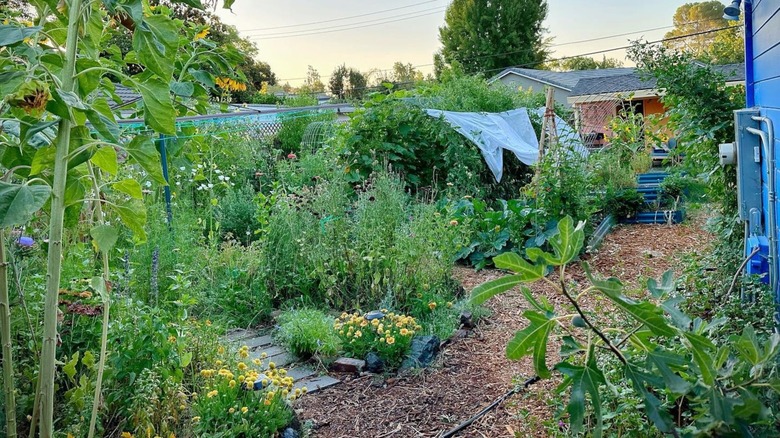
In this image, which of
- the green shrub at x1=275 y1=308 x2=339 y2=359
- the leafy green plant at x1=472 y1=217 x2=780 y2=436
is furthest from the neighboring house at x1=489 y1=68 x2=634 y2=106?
the leafy green plant at x1=472 y1=217 x2=780 y2=436

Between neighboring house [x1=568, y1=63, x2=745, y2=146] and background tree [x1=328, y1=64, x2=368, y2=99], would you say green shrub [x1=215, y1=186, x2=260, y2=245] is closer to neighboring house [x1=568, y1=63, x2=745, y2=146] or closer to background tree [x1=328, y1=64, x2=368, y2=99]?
neighboring house [x1=568, y1=63, x2=745, y2=146]

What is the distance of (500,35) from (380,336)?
1263 inches

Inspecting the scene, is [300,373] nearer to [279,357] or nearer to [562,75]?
[279,357]

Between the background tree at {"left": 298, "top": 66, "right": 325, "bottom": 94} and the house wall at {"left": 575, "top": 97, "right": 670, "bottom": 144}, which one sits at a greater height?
the background tree at {"left": 298, "top": 66, "right": 325, "bottom": 94}

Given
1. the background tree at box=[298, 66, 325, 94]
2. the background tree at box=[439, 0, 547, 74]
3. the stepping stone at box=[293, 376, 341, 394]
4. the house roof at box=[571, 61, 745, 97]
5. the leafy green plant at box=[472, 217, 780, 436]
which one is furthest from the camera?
the background tree at box=[298, 66, 325, 94]

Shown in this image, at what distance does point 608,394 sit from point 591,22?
30596 mm

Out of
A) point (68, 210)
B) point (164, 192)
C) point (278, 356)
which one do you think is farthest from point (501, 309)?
point (68, 210)

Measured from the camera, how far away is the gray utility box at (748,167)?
3.17m

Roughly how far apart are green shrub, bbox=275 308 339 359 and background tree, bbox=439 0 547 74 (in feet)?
100

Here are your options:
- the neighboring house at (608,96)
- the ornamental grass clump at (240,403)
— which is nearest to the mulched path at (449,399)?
the ornamental grass clump at (240,403)

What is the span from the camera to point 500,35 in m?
Answer: 32.8

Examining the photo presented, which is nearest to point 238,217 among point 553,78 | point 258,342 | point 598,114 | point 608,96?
point 258,342

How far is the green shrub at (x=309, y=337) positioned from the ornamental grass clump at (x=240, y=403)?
0.76m

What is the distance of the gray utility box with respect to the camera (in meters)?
3.17
